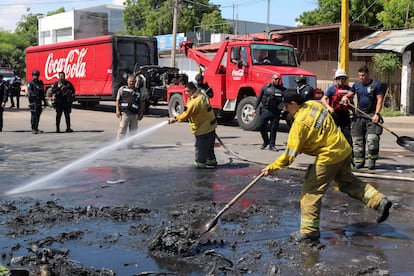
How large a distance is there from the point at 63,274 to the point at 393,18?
1076 inches

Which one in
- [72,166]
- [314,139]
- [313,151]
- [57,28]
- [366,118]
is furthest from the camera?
[57,28]

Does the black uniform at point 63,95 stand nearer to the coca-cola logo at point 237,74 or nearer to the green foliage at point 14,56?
the coca-cola logo at point 237,74

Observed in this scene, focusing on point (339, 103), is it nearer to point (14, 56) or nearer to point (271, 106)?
point (271, 106)

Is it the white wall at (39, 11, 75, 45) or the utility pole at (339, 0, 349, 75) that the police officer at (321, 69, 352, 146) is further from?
the white wall at (39, 11, 75, 45)

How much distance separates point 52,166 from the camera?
9648 mm

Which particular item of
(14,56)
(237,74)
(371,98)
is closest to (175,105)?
(237,74)

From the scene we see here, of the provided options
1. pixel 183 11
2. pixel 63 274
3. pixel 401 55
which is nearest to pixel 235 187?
pixel 63 274

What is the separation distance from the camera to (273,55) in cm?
1614

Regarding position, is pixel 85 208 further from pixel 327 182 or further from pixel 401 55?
pixel 401 55

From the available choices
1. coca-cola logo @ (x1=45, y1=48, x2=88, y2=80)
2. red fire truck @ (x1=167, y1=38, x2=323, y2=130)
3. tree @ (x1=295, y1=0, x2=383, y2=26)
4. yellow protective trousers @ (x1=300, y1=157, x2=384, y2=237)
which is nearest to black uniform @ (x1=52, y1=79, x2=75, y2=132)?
red fire truck @ (x1=167, y1=38, x2=323, y2=130)

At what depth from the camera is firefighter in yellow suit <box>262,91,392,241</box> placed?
5.11m

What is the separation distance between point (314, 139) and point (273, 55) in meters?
11.3

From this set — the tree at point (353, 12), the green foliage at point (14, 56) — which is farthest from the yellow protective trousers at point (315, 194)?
the green foliage at point (14, 56)

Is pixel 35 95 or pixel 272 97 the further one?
pixel 35 95
